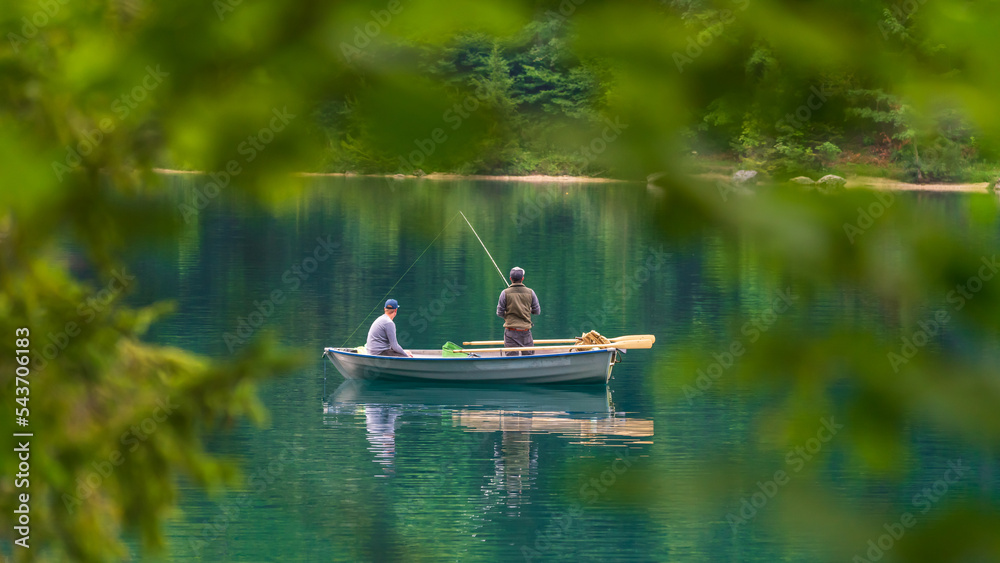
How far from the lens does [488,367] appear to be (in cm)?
2170

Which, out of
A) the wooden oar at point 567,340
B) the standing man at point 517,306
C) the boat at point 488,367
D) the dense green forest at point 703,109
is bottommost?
the boat at point 488,367

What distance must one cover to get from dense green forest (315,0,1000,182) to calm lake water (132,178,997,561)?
0.09m

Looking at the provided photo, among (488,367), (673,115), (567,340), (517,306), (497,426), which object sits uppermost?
(673,115)

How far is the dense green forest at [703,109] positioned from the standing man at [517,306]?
1820 centimetres

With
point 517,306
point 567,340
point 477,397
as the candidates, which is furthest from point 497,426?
point 567,340

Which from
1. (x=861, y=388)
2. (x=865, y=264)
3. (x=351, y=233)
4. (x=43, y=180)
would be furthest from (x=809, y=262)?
(x=351, y=233)

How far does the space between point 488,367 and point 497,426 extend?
215 centimetres

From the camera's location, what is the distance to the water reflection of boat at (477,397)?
69.7ft

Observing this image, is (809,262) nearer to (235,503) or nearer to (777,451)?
(777,451)

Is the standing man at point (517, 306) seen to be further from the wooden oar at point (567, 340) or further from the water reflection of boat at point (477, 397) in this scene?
the water reflection of boat at point (477, 397)

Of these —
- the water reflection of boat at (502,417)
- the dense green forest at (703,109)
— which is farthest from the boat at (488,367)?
the dense green forest at (703,109)

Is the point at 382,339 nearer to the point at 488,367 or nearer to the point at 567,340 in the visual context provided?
the point at 488,367

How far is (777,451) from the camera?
49.8 inches

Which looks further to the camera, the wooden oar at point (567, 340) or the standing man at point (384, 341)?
the standing man at point (384, 341)
